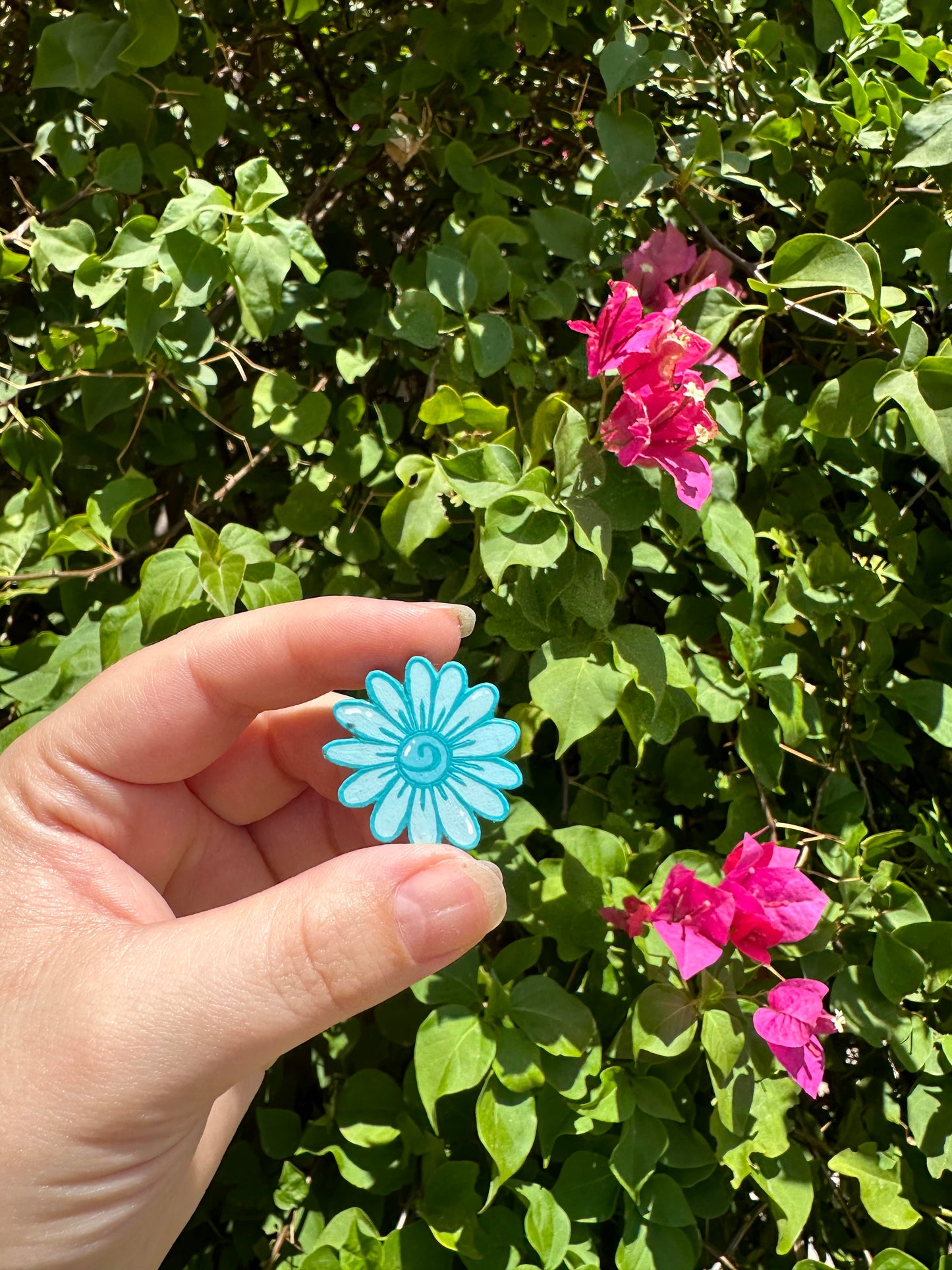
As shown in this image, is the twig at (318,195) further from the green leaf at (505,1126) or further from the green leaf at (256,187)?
the green leaf at (505,1126)

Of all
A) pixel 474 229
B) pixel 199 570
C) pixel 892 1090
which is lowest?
pixel 892 1090

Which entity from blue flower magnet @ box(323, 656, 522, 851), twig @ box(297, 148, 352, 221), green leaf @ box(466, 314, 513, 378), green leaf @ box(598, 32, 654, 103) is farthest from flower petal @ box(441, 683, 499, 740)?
twig @ box(297, 148, 352, 221)

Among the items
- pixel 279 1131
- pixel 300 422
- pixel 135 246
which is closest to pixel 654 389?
pixel 300 422

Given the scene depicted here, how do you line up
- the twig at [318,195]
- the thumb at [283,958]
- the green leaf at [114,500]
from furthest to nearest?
the twig at [318,195] → the green leaf at [114,500] → the thumb at [283,958]

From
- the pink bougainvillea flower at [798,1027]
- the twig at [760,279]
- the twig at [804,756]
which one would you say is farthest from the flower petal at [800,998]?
the twig at [760,279]

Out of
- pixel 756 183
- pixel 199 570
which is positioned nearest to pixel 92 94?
pixel 199 570

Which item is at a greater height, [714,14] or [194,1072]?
[714,14]

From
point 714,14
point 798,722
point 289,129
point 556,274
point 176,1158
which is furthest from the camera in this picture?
point 289,129

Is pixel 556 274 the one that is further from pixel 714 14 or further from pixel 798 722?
pixel 798 722
